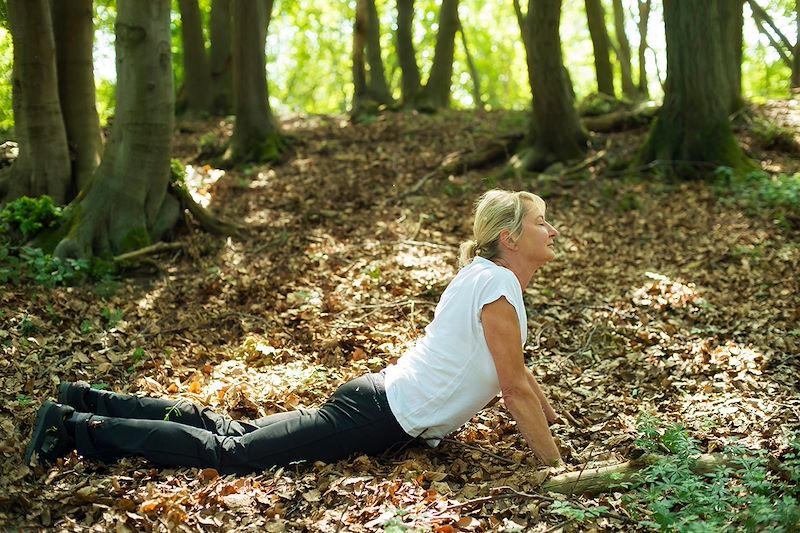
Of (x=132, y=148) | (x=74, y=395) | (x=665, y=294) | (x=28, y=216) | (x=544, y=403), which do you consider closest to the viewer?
(x=74, y=395)

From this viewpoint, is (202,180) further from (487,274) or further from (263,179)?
(487,274)

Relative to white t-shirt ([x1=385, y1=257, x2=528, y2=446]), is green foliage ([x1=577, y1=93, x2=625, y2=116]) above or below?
above

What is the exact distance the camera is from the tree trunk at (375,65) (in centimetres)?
1722

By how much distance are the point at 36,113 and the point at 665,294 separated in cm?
699

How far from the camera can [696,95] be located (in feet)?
34.1

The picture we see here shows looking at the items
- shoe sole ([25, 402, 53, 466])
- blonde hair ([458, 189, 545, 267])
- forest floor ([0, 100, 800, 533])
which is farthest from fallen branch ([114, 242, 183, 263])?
blonde hair ([458, 189, 545, 267])

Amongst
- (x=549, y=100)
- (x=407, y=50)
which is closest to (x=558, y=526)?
(x=549, y=100)

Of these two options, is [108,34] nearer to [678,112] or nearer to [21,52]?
[21,52]

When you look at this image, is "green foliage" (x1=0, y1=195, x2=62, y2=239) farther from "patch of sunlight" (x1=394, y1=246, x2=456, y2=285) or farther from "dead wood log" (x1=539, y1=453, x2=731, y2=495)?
"dead wood log" (x1=539, y1=453, x2=731, y2=495)

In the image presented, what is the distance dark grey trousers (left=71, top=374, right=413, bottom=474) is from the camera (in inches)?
164

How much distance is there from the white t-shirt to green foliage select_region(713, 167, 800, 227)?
250 inches

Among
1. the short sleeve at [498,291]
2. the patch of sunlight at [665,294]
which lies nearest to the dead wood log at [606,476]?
the short sleeve at [498,291]

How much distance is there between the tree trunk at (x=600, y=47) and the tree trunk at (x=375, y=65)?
185 inches

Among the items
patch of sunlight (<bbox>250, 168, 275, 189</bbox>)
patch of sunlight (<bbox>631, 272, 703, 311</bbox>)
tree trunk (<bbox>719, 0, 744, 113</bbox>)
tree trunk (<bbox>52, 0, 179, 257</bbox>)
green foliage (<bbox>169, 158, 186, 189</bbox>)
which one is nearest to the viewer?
patch of sunlight (<bbox>631, 272, 703, 311</bbox>)
